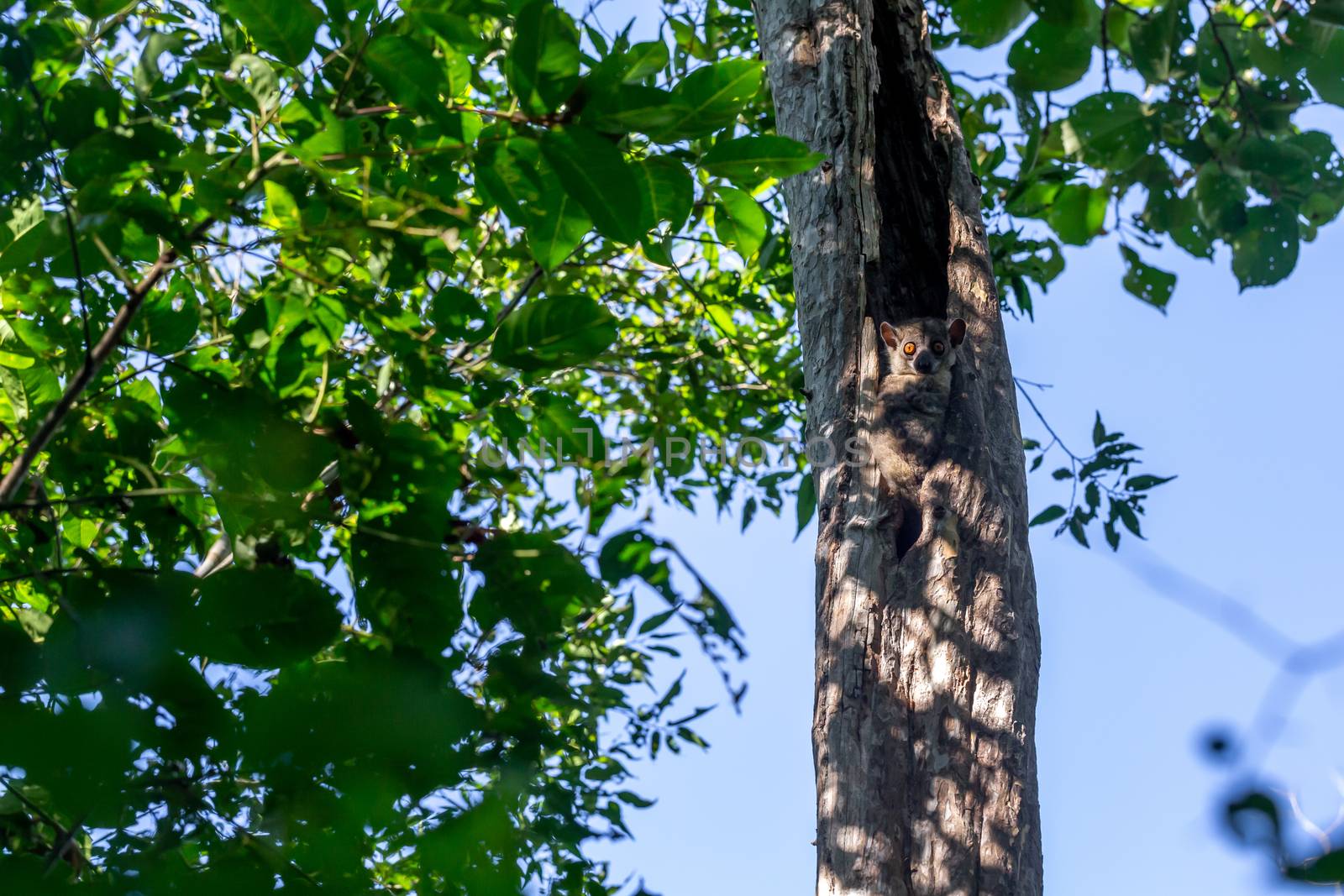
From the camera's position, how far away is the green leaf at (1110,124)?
2.23 m

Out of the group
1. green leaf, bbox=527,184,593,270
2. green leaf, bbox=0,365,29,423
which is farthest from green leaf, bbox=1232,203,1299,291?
green leaf, bbox=0,365,29,423

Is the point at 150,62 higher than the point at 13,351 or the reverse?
higher

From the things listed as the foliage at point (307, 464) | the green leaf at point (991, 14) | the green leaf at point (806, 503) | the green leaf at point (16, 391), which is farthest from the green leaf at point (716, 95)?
the green leaf at point (806, 503)

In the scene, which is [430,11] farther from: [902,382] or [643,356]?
[643,356]

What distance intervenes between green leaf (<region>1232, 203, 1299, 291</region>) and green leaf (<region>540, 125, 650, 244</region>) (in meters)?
1.91

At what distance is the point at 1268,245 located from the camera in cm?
226

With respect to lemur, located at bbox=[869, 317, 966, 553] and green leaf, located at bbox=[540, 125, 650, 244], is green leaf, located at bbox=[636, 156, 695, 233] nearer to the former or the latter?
green leaf, located at bbox=[540, 125, 650, 244]

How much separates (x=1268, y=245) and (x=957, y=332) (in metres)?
0.73

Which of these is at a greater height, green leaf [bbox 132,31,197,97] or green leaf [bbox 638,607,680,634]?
green leaf [bbox 132,31,197,97]

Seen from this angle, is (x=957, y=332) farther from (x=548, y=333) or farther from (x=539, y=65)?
(x=539, y=65)

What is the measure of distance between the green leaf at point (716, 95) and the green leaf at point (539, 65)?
0.40ft

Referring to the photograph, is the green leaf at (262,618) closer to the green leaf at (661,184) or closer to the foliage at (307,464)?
the foliage at (307,464)

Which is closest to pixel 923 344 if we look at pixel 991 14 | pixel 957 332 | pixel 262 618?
pixel 957 332

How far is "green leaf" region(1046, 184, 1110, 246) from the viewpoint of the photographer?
108 inches
